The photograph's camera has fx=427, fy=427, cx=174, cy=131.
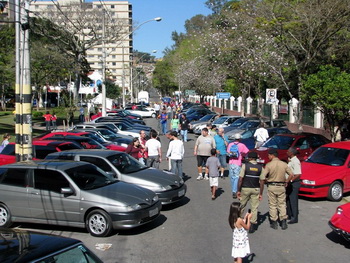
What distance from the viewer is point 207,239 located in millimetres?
8336

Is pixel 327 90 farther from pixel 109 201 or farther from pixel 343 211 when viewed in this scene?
pixel 109 201

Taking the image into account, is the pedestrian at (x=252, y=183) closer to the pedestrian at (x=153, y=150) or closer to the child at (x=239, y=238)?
the child at (x=239, y=238)

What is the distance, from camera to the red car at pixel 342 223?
25.3 feet

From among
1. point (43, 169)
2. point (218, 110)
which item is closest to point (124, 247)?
point (43, 169)

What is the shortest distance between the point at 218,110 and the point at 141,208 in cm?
5147

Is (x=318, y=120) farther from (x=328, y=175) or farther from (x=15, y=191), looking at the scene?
(x=15, y=191)

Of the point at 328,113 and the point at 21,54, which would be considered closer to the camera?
the point at 21,54

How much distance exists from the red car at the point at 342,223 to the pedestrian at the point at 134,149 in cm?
701

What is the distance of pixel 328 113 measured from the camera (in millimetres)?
17609

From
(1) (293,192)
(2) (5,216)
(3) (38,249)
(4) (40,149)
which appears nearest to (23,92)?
(4) (40,149)

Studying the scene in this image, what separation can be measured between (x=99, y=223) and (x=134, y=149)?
521 cm

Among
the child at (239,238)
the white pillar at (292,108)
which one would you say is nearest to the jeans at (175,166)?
the child at (239,238)

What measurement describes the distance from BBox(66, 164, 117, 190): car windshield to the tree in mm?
10165

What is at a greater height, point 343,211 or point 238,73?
point 238,73
